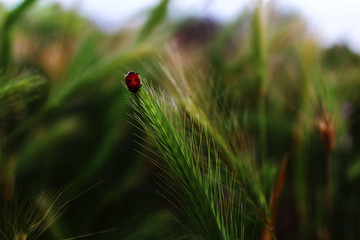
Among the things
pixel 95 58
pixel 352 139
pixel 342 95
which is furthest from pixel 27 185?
pixel 352 139

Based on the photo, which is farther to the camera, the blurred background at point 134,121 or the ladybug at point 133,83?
the blurred background at point 134,121

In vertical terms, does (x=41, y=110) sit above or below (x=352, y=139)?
above

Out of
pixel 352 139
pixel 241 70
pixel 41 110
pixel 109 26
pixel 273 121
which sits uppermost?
pixel 109 26

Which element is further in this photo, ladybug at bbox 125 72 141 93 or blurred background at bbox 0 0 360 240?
blurred background at bbox 0 0 360 240

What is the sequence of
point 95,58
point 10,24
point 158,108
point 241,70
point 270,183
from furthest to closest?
1. point 241,70
2. point 95,58
3. point 10,24
4. point 270,183
5. point 158,108

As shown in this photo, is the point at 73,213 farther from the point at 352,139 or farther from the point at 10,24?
the point at 352,139

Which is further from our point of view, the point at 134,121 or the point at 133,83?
the point at 134,121

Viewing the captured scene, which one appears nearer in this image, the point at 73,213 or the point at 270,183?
the point at 270,183

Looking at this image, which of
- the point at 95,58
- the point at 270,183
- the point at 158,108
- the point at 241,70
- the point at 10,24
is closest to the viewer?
the point at 158,108
